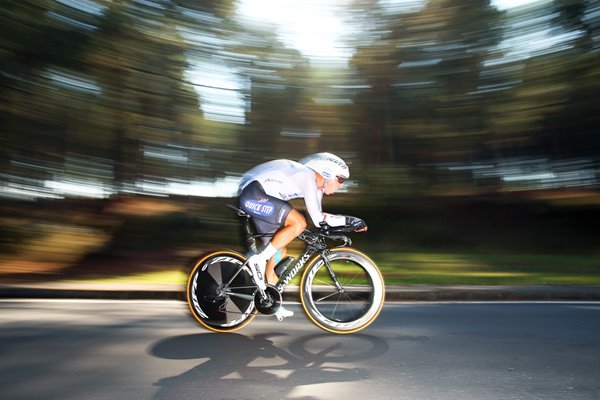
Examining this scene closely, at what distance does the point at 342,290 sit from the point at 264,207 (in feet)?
3.65

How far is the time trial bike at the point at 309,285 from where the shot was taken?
20.1 ft

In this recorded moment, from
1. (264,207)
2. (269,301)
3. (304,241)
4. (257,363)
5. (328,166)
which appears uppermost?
(328,166)

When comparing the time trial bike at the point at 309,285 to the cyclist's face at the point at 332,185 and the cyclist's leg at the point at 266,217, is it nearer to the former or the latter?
the cyclist's leg at the point at 266,217

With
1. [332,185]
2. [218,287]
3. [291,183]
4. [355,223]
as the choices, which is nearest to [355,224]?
[355,223]

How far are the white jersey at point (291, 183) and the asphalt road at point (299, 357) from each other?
1277mm

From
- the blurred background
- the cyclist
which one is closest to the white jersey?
the cyclist

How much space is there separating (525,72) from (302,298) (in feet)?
58.5

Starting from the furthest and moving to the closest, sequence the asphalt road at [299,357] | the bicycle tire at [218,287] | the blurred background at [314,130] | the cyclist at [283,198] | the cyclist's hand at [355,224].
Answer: the blurred background at [314,130]
the bicycle tire at [218,287]
the cyclist at [283,198]
the cyclist's hand at [355,224]
the asphalt road at [299,357]

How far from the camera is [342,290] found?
20.3ft

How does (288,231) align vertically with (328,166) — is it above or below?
below

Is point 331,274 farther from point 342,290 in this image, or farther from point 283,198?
point 283,198

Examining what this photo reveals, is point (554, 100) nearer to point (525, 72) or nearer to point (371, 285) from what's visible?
point (525, 72)

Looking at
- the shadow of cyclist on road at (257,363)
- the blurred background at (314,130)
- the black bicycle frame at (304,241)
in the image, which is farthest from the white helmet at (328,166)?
the blurred background at (314,130)

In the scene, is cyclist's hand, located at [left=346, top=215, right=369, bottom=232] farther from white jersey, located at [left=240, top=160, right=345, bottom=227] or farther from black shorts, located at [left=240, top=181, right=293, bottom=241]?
black shorts, located at [left=240, top=181, right=293, bottom=241]
